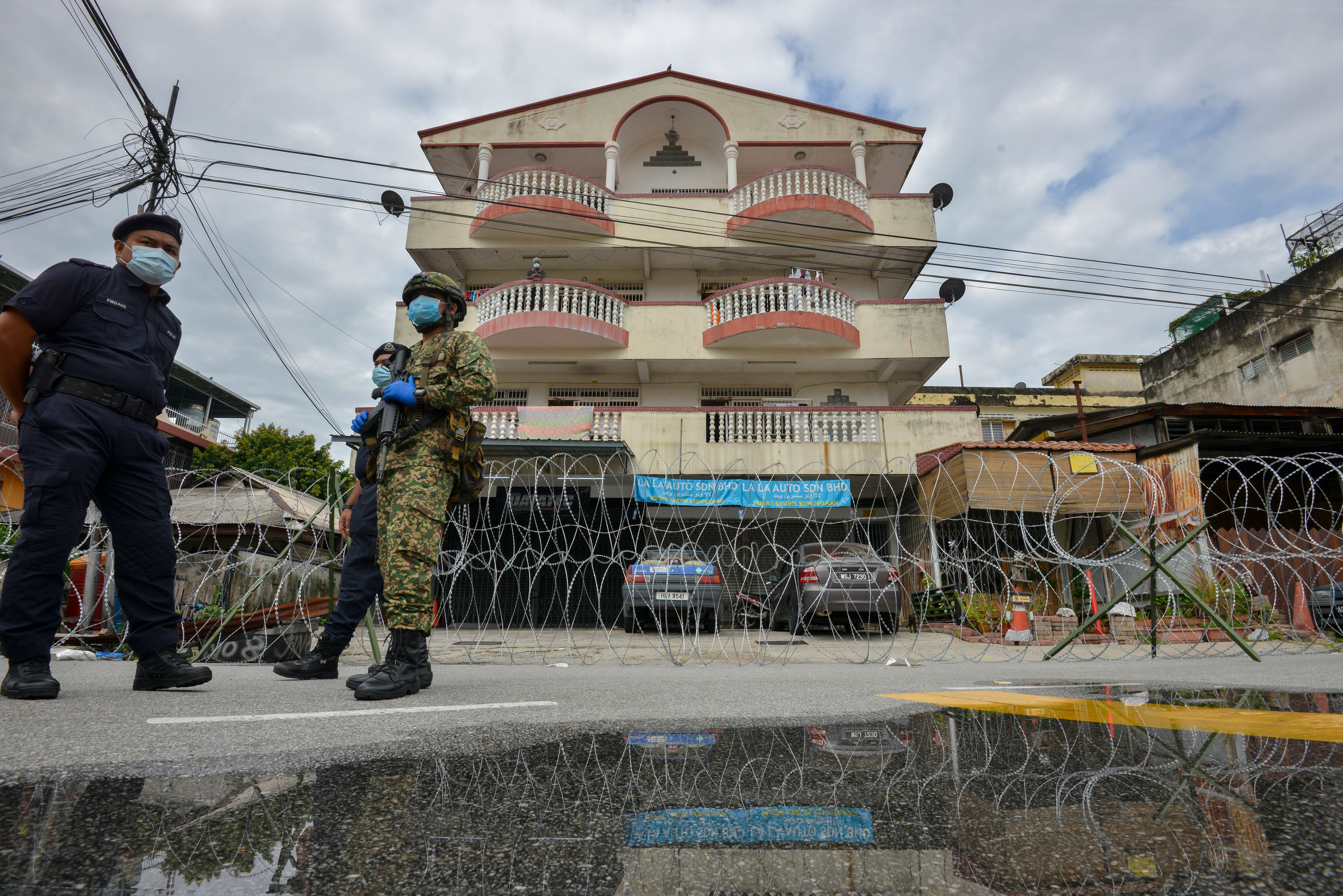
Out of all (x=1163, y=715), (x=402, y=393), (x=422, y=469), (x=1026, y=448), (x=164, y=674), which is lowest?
(x=1163, y=715)

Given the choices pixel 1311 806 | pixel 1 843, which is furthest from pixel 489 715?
pixel 1311 806

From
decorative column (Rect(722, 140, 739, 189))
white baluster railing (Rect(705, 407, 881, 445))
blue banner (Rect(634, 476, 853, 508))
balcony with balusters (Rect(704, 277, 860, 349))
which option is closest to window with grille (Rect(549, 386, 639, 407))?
balcony with balusters (Rect(704, 277, 860, 349))

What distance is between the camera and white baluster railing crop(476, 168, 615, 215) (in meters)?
15.8

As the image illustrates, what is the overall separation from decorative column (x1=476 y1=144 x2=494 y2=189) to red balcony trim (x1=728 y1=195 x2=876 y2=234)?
6472 millimetres

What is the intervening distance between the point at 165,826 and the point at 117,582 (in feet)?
7.45

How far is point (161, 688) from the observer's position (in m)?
2.98

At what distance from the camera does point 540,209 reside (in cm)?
1533

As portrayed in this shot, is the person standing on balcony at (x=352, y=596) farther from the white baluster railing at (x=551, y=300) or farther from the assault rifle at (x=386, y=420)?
the white baluster railing at (x=551, y=300)

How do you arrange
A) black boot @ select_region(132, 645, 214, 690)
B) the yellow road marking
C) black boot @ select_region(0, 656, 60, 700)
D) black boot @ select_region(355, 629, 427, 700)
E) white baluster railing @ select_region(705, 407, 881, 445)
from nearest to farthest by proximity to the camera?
Answer: the yellow road marking → black boot @ select_region(0, 656, 60, 700) → black boot @ select_region(355, 629, 427, 700) → black boot @ select_region(132, 645, 214, 690) → white baluster railing @ select_region(705, 407, 881, 445)

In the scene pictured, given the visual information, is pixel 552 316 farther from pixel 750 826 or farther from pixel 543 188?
pixel 750 826

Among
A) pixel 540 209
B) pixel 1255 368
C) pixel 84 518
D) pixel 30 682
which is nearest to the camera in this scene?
pixel 30 682

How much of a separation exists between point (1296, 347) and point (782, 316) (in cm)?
1502

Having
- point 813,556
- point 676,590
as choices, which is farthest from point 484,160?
point 813,556

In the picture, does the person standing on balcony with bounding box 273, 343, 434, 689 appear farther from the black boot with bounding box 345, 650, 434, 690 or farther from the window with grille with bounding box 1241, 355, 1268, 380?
the window with grille with bounding box 1241, 355, 1268, 380
